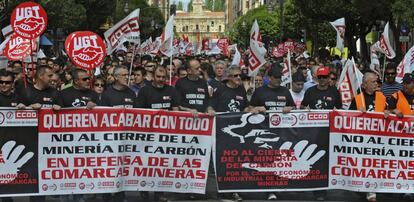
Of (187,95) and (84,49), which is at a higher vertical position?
(84,49)

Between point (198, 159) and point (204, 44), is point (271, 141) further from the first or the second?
point (204, 44)

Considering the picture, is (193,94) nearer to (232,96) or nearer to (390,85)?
(232,96)

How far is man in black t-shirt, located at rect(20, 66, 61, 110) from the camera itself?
364 inches

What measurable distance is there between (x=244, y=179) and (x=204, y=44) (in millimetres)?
37753

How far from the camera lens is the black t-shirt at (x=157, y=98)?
31.9 ft

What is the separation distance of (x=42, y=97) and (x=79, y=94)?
450mm

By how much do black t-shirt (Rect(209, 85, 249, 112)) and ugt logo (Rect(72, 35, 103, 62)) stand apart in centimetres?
294

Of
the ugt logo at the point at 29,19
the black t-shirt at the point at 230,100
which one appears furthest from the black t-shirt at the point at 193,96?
the ugt logo at the point at 29,19

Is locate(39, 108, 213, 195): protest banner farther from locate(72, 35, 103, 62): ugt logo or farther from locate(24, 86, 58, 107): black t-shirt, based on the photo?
locate(72, 35, 103, 62): ugt logo

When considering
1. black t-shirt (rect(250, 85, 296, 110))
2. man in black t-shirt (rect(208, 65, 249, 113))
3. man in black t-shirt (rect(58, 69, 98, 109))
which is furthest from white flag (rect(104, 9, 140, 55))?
man in black t-shirt (rect(58, 69, 98, 109))

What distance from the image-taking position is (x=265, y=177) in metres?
9.51

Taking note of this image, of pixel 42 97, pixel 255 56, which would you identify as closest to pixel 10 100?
pixel 42 97

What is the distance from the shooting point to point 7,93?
9359 mm

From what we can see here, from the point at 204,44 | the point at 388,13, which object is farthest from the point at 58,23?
the point at 388,13
